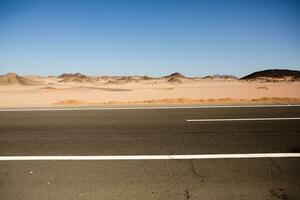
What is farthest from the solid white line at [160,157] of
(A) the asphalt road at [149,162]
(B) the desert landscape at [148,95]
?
(B) the desert landscape at [148,95]

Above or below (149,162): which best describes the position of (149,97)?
below

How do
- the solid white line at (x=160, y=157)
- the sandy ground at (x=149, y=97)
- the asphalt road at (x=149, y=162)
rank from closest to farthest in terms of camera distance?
the asphalt road at (x=149, y=162) < the solid white line at (x=160, y=157) < the sandy ground at (x=149, y=97)

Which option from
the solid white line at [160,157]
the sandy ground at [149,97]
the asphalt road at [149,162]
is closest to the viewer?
the asphalt road at [149,162]

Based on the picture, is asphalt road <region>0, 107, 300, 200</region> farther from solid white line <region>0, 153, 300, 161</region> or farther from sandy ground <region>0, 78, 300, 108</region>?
sandy ground <region>0, 78, 300, 108</region>

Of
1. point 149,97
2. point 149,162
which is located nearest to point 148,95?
point 149,97

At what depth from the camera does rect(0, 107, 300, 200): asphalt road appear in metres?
3.94

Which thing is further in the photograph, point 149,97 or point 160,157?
point 149,97

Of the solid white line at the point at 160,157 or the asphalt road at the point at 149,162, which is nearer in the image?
the asphalt road at the point at 149,162

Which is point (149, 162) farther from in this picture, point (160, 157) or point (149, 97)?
point (149, 97)

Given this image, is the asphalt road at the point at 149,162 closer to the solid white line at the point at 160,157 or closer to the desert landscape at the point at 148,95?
the solid white line at the point at 160,157

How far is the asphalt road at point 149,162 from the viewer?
394 centimetres

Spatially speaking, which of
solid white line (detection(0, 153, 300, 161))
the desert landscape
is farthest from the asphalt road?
the desert landscape

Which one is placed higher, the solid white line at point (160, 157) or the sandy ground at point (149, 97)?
the solid white line at point (160, 157)

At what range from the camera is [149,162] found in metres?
5.04
